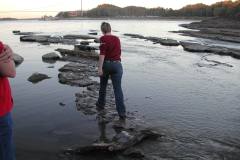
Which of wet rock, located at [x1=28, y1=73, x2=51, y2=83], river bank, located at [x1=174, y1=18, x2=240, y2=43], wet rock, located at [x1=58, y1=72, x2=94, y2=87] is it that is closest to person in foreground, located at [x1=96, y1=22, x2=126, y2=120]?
wet rock, located at [x1=58, y1=72, x2=94, y2=87]

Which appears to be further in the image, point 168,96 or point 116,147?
point 168,96

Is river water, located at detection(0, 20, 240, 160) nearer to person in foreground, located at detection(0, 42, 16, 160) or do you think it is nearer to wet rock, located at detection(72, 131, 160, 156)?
wet rock, located at detection(72, 131, 160, 156)

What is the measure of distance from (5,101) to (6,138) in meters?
0.50

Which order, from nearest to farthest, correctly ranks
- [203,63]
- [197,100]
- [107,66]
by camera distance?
[107,66], [197,100], [203,63]

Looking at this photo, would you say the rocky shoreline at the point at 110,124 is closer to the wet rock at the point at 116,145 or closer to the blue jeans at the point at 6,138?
the wet rock at the point at 116,145

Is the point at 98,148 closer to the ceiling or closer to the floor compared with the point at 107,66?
closer to the floor

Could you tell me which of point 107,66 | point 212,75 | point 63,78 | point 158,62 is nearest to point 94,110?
point 107,66

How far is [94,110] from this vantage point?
10.7 metres

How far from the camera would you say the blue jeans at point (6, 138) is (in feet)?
15.2

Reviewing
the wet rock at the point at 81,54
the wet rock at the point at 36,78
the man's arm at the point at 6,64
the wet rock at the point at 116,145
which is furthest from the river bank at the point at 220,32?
the man's arm at the point at 6,64

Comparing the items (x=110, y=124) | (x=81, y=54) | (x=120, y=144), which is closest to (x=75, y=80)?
(x=110, y=124)

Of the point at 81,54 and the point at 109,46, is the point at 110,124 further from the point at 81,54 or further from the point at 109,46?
the point at 81,54

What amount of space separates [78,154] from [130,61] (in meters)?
19.3

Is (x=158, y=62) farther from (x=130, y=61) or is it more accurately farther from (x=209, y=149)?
(x=209, y=149)
